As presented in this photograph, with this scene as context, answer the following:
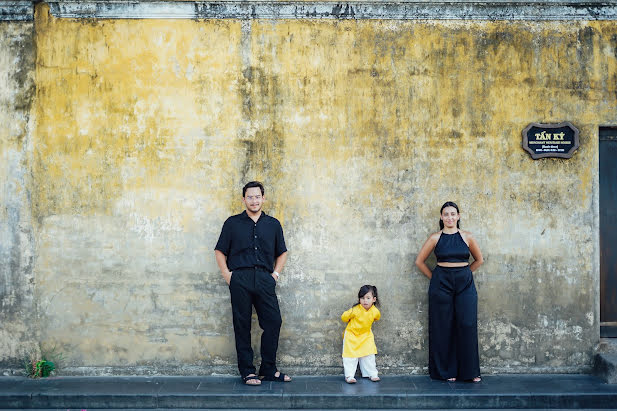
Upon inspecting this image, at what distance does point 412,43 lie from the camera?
696 centimetres

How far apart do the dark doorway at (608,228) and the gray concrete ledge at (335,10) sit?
133 centimetres

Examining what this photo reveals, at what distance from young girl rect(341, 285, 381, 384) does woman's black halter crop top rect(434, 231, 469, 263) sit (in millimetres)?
757

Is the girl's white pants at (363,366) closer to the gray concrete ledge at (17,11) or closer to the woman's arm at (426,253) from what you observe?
the woman's arm at (426,253)

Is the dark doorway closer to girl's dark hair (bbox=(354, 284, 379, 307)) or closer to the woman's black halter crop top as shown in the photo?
the woman's black halter crop top

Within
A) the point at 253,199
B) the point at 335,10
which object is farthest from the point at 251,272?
the point at 335,10

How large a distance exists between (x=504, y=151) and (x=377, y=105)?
55.7 inches

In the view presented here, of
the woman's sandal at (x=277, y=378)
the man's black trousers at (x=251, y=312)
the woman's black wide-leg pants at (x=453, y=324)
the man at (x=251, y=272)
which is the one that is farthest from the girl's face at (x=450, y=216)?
the woman's sandal at (x=277, y=378)

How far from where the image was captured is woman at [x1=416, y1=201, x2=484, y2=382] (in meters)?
6.62

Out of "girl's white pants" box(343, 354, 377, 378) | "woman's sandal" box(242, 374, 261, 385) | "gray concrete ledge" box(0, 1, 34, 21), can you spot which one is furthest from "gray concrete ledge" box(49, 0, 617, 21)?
"woman's sandal" box(242, 374, 261, 385)

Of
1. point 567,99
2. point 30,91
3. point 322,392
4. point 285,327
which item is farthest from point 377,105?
point 30,91

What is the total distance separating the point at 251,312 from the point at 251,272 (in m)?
0.43

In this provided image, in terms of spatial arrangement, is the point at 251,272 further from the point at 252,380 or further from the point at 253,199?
the point at 252,380

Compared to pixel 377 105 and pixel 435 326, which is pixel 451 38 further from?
pixel 435 326

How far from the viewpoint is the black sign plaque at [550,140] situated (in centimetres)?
692
